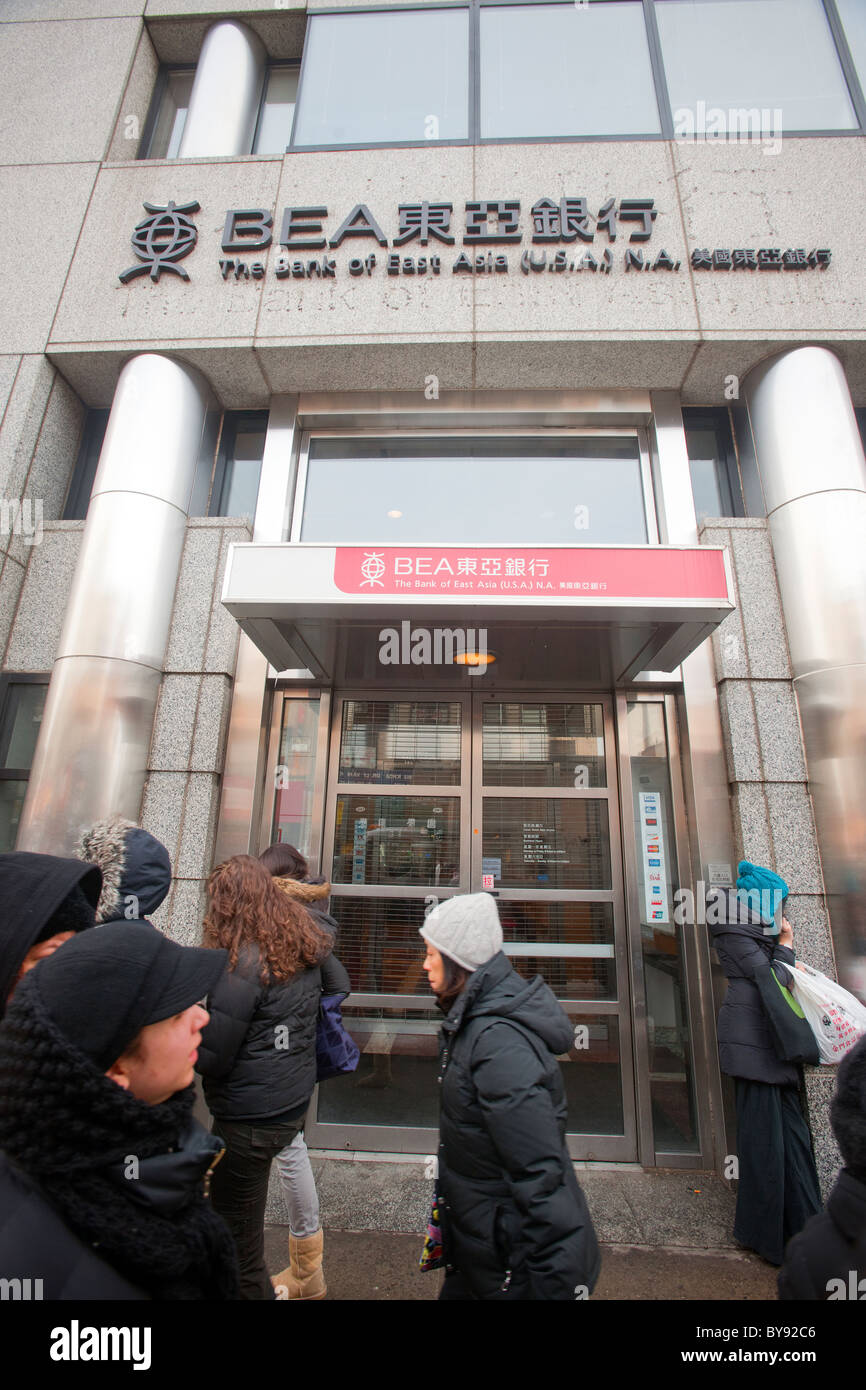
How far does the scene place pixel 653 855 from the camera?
475cm

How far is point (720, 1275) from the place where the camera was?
3.26 metres

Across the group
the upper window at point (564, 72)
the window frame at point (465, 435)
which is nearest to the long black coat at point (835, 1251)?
the window frame at point (465, 435)

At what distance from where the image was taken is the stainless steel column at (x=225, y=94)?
607cm

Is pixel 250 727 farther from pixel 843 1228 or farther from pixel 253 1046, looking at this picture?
pixel 843 1228

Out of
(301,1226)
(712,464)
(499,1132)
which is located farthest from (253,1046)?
(712,464)

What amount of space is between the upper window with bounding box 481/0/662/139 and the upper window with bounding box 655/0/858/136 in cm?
34

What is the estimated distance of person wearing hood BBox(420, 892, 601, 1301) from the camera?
1.71 meters

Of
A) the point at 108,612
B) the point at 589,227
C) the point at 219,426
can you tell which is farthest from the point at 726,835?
the point at 219,426

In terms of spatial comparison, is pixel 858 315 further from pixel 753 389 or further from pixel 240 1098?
pixel 240 1098

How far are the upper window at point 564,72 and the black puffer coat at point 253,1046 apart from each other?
7429mm

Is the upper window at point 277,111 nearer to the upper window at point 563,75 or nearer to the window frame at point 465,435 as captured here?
the upper window at point 563,75

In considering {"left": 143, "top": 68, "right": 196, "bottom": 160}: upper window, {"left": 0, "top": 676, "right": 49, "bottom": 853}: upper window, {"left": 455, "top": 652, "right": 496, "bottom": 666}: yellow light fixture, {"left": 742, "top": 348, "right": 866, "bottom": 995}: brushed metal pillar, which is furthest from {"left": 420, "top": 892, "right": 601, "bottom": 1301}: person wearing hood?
{"left": 143, "top": 68, "right": 196, "bottom": 160}: upper window

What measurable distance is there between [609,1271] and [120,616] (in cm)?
504
